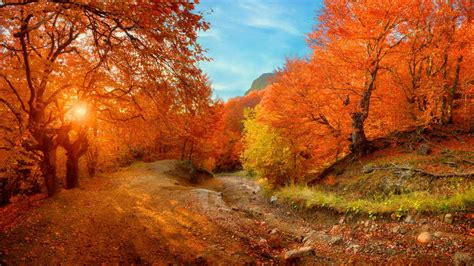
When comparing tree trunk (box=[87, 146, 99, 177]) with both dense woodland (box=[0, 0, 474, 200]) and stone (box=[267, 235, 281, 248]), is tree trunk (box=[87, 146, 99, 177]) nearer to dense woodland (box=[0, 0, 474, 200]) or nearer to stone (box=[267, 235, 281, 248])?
dense woodland (box=[0, 0, 474, 200])

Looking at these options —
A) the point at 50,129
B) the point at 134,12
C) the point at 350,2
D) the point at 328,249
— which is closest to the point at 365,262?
the point at 328,249

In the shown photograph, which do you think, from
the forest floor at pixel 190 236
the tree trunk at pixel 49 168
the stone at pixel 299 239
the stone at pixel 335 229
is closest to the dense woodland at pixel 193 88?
the tree trunk at pixel 49 168

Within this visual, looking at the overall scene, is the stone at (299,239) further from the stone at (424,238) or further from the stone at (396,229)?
the stone at (424,238)

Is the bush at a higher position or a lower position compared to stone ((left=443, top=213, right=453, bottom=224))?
higher

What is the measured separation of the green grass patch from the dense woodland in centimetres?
452

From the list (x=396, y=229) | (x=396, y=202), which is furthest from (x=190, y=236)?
(x=396, y=202)

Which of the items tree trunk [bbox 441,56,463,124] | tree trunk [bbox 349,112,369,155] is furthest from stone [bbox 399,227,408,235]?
tree trunk [bbox 441,56,463,124]

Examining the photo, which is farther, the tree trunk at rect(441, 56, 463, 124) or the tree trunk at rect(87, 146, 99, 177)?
the tree trunk at rect(87, 146, 99, 177)

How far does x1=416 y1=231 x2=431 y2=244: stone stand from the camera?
7.42 metres

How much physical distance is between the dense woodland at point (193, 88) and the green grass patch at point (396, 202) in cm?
452

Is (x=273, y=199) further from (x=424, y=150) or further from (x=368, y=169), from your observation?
(x=424, y=150)

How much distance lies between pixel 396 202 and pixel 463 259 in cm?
420

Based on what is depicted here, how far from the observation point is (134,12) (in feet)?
15.9

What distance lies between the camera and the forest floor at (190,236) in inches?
262
